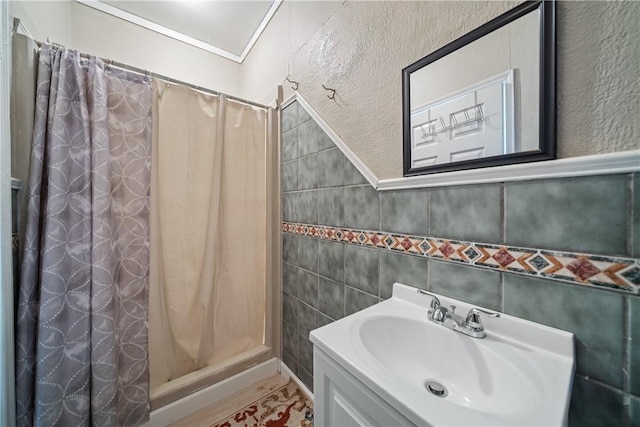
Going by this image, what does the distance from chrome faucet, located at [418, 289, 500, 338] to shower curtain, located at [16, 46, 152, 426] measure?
4.37ft

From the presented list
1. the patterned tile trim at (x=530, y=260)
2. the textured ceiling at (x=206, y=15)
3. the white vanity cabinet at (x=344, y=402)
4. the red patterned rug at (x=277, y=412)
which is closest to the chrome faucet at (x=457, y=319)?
the patterned tile trim at (x=530, y=260)

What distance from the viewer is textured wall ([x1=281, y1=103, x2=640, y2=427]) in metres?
0.48

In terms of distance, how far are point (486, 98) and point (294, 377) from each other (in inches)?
70.4

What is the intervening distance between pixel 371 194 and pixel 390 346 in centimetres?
58

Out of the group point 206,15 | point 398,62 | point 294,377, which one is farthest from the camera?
point 206,15

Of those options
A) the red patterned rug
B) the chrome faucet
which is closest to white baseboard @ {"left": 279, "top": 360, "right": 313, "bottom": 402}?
the red patterned rug

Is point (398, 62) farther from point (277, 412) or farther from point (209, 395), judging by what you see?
point (209, 395)

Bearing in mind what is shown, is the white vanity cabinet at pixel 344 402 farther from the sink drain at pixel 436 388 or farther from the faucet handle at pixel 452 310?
the faucet handle at pixel 452 310

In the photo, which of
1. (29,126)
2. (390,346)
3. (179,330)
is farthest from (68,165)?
(390,346)

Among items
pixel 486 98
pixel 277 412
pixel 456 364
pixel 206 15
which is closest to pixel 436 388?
pixel 456 364

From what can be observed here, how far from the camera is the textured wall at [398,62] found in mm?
493

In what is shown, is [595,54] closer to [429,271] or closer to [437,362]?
[429,271]

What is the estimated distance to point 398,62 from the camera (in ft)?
3.03

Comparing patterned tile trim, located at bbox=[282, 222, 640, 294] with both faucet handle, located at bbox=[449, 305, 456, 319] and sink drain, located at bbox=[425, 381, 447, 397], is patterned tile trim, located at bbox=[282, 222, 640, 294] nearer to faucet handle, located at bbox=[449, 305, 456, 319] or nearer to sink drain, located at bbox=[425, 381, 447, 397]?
faucet handle, located at bbox=[449, 305, 456, 319]
